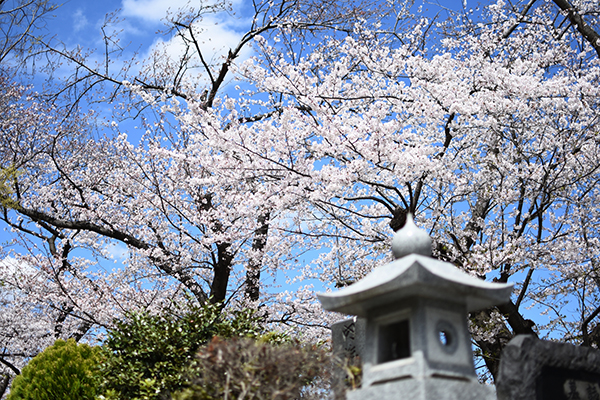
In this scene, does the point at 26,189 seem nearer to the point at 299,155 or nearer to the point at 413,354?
the point at 299,155

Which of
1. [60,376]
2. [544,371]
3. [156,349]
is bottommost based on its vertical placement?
[544,371]

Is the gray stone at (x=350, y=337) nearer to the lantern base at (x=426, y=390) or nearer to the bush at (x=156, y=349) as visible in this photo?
the bush at (x=156, y=349)

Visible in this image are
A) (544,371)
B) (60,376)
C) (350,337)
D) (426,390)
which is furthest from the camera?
(60,376)

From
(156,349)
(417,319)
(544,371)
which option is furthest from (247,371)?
(544,371)

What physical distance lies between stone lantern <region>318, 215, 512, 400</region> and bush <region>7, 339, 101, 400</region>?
494 centimetres

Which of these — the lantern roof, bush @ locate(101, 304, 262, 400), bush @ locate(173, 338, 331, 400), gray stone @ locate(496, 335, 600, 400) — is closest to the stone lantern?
the lantern roof

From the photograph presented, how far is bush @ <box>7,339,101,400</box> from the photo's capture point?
7.16 m

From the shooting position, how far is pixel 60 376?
23.9ft

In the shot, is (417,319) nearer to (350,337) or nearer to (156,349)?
(350,337)

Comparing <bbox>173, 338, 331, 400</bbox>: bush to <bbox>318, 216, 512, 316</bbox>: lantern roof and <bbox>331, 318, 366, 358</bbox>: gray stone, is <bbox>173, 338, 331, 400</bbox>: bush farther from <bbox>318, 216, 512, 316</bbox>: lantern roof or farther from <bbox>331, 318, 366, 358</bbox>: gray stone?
<bbox>331, 318, 366, 358</bbox>: gray stone

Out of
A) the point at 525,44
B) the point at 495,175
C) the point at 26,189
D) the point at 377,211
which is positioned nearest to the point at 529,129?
the point at 495,175

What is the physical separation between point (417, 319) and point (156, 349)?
3933 mm

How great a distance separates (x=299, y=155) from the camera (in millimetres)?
7723

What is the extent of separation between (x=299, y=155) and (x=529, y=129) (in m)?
4.49
